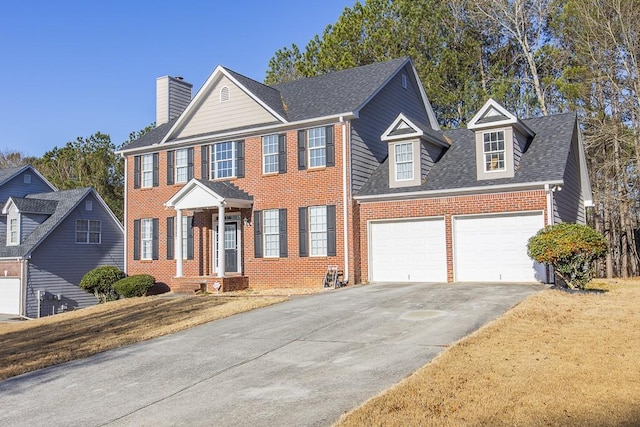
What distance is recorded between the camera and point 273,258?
71.3ft

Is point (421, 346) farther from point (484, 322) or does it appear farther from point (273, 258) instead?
point (273, 258)

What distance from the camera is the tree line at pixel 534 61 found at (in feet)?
90.4

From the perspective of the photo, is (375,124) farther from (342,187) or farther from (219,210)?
(219,210)

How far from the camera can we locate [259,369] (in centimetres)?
938

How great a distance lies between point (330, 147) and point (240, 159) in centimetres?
396

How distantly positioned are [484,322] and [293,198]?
10943 millimetres

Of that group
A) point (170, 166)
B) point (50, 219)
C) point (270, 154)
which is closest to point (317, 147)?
point (270, 154)

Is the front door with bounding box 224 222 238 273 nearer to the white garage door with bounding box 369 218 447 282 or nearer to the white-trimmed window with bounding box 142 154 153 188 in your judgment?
the white-trimmed window with bounding box 142 154 153 188

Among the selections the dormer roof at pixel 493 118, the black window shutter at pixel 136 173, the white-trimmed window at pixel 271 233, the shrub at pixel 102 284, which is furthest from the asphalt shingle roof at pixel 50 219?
the dormer roof at pixel 493 118

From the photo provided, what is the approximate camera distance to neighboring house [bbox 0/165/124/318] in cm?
2817

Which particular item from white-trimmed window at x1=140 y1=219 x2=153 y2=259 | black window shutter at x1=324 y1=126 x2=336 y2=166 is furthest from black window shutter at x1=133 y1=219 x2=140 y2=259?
black window shutter at x1=324 y1=126 x2=336 y2=166

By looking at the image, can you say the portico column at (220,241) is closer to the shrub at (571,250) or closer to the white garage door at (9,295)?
the shrub at (571,250)

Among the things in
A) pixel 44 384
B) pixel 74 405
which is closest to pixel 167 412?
pixel 74 405

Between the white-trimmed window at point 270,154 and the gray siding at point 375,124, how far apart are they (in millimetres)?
3036
